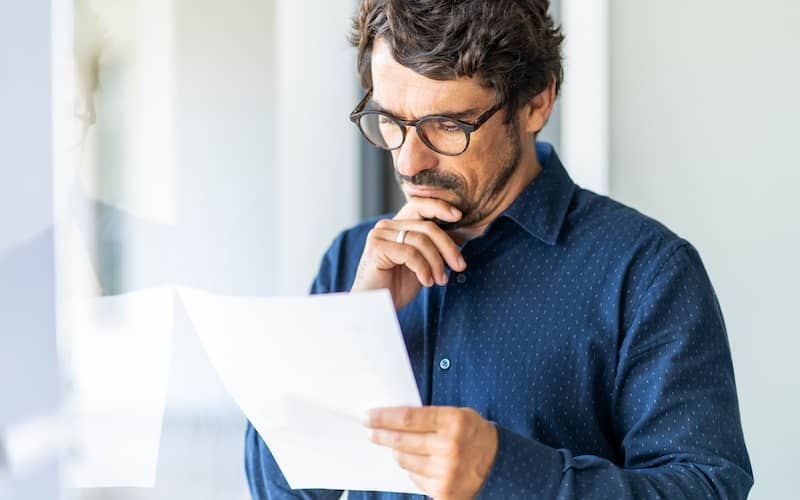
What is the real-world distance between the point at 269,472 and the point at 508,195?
0.56 m

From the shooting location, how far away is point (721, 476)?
112 cm

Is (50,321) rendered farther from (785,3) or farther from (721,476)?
(785,3)

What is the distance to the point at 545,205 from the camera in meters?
1.37

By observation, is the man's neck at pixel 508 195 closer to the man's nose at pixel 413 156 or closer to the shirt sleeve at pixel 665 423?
the man's nose at pixel 413 156

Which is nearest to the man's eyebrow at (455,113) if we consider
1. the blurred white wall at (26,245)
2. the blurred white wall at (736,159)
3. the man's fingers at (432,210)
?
the man's fingers at (432,210)

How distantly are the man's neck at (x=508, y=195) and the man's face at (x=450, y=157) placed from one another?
0.01 m

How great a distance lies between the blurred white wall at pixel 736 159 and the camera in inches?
69.6

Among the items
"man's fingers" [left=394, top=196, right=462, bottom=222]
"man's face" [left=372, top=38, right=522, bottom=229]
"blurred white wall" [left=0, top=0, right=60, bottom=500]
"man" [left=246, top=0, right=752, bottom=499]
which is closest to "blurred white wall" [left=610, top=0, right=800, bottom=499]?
"man" [left=246, top=0, right=752, bottom=499]

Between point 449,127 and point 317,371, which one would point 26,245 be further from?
point 449,127

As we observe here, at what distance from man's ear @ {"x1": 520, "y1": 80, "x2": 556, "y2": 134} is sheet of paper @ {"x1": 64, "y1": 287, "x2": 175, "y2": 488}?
1.93ft

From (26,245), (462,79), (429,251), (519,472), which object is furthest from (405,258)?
(26,245)

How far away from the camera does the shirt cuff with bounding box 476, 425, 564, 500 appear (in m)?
1.02

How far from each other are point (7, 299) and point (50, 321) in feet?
0.27

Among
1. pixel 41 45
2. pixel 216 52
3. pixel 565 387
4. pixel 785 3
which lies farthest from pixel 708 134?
pixel 41 45
